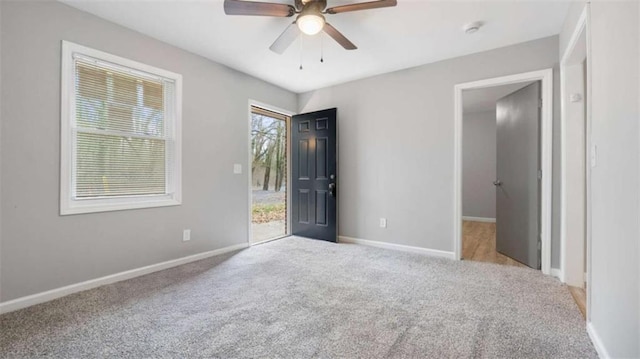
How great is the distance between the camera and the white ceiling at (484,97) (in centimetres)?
428

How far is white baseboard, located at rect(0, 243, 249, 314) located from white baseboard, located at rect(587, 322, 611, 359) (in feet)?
11.1

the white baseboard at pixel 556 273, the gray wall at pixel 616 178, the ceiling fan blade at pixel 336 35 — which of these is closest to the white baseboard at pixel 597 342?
the gray wall at pixel 616 178

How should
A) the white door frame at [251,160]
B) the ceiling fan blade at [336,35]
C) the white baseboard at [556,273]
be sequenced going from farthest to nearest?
the white door frame at [251,160], the white baseboard at [556,273], the ceiling fan blade at [336,35]

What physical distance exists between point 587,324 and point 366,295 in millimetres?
1400

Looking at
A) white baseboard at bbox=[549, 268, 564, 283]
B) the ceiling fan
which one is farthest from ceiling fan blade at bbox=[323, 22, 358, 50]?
white baseboard at bbox=[549, 268, 564, 283]

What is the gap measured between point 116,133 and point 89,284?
136 cm

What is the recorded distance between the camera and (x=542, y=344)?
5.29 feet

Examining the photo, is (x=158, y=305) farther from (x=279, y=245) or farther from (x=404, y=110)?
(x=404, y=110)

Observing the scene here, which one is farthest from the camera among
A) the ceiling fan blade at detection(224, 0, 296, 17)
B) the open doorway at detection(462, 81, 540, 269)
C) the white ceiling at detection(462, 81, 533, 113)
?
the white ceiling at detection(462, 81, 533, 113)

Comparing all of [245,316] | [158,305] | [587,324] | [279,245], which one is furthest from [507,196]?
[158,305]

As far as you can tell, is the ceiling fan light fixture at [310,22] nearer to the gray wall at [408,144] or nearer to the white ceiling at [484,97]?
the gray wall at [408,144]

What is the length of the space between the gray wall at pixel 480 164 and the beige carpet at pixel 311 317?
3.38 m

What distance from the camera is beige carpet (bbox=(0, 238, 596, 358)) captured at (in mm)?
1570

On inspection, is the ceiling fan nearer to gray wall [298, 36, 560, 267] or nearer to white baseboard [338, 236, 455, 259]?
gray wall [298, 36, 560, 267]
